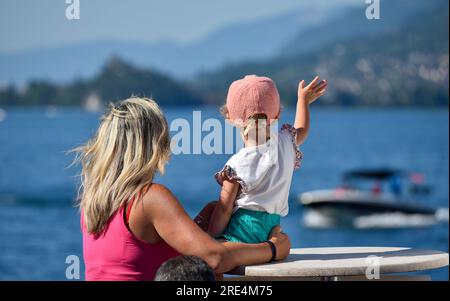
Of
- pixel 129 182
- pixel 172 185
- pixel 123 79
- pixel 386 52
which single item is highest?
pixel 386 52

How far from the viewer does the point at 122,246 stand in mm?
4223

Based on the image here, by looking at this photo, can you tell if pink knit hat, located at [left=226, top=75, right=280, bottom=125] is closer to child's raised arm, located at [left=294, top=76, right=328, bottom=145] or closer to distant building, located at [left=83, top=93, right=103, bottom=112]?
child's raised arm, located at [left=294, top=76, right=328, bottom=145]

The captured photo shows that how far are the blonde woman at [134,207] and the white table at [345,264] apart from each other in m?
0.13

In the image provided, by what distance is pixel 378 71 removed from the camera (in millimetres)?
170625

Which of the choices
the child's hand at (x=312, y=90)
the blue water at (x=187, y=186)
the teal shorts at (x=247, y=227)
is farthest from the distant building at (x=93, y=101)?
the teal shorts at (x=247, y=227)

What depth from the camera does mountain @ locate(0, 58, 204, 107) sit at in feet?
424

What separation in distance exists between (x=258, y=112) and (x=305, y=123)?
1.45ft

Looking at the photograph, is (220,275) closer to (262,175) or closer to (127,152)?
(262,175)

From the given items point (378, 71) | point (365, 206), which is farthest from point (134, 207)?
point (378, 71)

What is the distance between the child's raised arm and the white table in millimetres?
604

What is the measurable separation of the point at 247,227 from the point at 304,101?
31.3 inches
